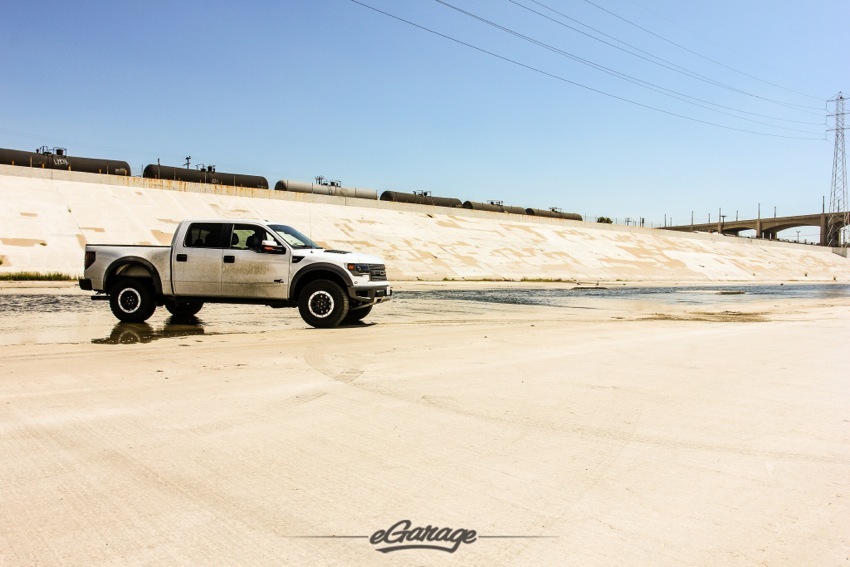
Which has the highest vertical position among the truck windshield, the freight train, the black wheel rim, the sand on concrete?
the freight train

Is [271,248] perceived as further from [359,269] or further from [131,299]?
[131,299]

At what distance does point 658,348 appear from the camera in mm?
8977

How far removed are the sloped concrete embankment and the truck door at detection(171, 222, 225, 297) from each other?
18022 millimetres

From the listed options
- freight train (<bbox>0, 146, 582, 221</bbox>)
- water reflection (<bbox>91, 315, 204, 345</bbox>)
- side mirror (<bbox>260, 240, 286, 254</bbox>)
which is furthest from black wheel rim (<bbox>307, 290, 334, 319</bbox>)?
freight train (<bbox>0, 146, 582, 221</bbox>)

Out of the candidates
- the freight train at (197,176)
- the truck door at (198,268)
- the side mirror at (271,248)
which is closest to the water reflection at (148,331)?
the truck door at (198,268)

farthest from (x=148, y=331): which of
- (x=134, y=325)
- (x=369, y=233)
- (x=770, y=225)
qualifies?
(x=770, y=225)

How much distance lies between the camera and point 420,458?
12.4 feet

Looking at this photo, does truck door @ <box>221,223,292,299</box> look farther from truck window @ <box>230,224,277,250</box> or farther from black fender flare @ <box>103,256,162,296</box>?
black fender flare @ <box>103,256,162,296</box>

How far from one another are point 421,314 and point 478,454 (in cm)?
1085

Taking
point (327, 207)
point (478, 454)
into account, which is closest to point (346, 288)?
point (478, 454)

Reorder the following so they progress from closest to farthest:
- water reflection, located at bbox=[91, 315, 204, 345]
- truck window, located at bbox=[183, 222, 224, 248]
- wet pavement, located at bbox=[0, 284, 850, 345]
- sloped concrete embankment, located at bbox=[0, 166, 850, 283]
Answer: water reflection, located at bbox=[91, 315, 204, 345]
wet pavement, located at bbox=[0, 284, 850, 345]
truck window, located at bbox=[183, 222, 224, 248]
sloped concrete embankment, located at bbox=[0, 166, 850, 283]

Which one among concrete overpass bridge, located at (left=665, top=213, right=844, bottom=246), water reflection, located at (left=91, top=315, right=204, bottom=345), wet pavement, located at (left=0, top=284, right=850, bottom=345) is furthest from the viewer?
concrete overpass bridge, located at (left=665, top=213, right=844, bottom=246)

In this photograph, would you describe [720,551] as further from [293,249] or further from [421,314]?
[421,314]

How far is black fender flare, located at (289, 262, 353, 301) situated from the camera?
1120 centimetres
